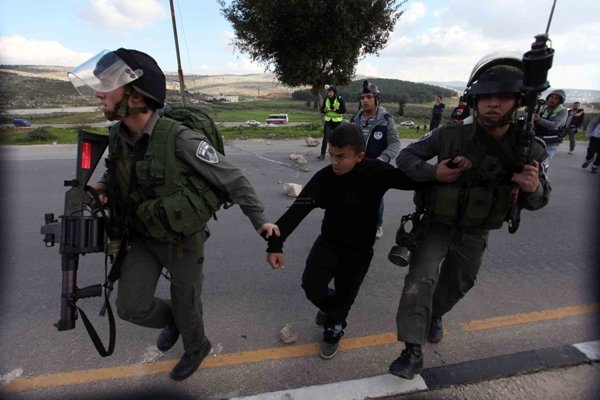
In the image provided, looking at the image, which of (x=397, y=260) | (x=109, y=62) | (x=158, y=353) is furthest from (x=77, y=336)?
(x=397, y=260)

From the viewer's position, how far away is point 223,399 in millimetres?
2062

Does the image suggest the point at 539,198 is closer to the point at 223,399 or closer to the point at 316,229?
the point at 223,399

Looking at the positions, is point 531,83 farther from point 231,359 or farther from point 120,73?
point 231,359

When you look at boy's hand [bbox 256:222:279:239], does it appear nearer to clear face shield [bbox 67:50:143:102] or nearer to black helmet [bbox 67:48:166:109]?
black helmet [bbox 67:48:166:109]

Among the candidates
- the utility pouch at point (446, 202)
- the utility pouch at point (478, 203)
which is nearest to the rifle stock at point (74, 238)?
the utility pouch at point (446, 202)

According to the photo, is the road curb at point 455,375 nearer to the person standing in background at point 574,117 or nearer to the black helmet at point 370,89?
the black helmet at point 370,89

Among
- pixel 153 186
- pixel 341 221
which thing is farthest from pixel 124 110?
pixel 341 221

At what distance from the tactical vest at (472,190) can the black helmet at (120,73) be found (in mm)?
1640

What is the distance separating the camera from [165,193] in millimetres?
1956

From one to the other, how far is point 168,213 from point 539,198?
1.94m

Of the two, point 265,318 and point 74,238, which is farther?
point 265,318

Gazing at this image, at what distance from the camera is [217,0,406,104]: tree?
14.6 m

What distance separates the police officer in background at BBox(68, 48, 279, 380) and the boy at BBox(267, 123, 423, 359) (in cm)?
37

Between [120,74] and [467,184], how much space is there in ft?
6.29
